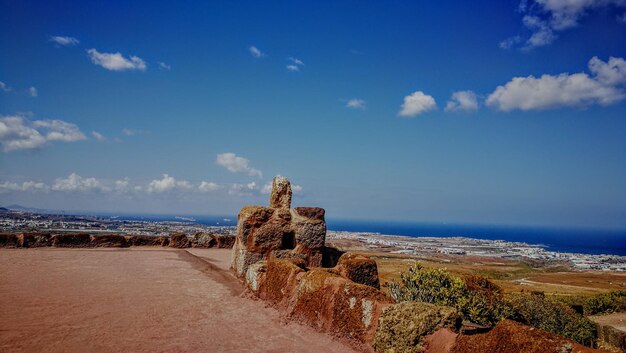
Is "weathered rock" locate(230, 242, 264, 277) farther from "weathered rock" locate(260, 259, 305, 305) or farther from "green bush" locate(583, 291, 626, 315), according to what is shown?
"green bush" locate(583, 291, 626, 315)

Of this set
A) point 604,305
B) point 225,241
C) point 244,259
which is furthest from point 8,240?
point 604,305

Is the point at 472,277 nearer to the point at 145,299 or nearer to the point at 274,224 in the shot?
the point at 274,224

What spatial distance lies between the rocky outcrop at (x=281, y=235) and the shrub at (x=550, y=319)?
245 inches

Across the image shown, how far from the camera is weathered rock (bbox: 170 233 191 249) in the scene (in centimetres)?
2286

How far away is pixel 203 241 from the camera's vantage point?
77.6ft

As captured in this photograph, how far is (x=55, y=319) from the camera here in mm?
7336

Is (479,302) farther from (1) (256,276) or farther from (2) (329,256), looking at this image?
(2) (329,256)

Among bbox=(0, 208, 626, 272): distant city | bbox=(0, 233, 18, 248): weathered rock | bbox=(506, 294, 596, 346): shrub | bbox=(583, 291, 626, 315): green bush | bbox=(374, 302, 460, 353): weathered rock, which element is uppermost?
bbox=(374, 302, 460, 353): weathered rock

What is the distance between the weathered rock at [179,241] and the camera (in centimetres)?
2286

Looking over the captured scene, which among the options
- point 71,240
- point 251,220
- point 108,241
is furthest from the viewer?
point 108,241

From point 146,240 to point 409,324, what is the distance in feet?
68.0

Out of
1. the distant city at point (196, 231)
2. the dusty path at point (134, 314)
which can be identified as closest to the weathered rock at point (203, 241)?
the dusty path at point (134, 314)

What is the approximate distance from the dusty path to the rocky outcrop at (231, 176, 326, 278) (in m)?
1.22

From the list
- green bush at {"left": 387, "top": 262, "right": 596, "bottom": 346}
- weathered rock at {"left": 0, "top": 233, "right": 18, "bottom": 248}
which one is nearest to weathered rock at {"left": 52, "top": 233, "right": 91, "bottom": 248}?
weathered rock at {"left": 0, "top": 233, "right": 18, "bottom": 248}
